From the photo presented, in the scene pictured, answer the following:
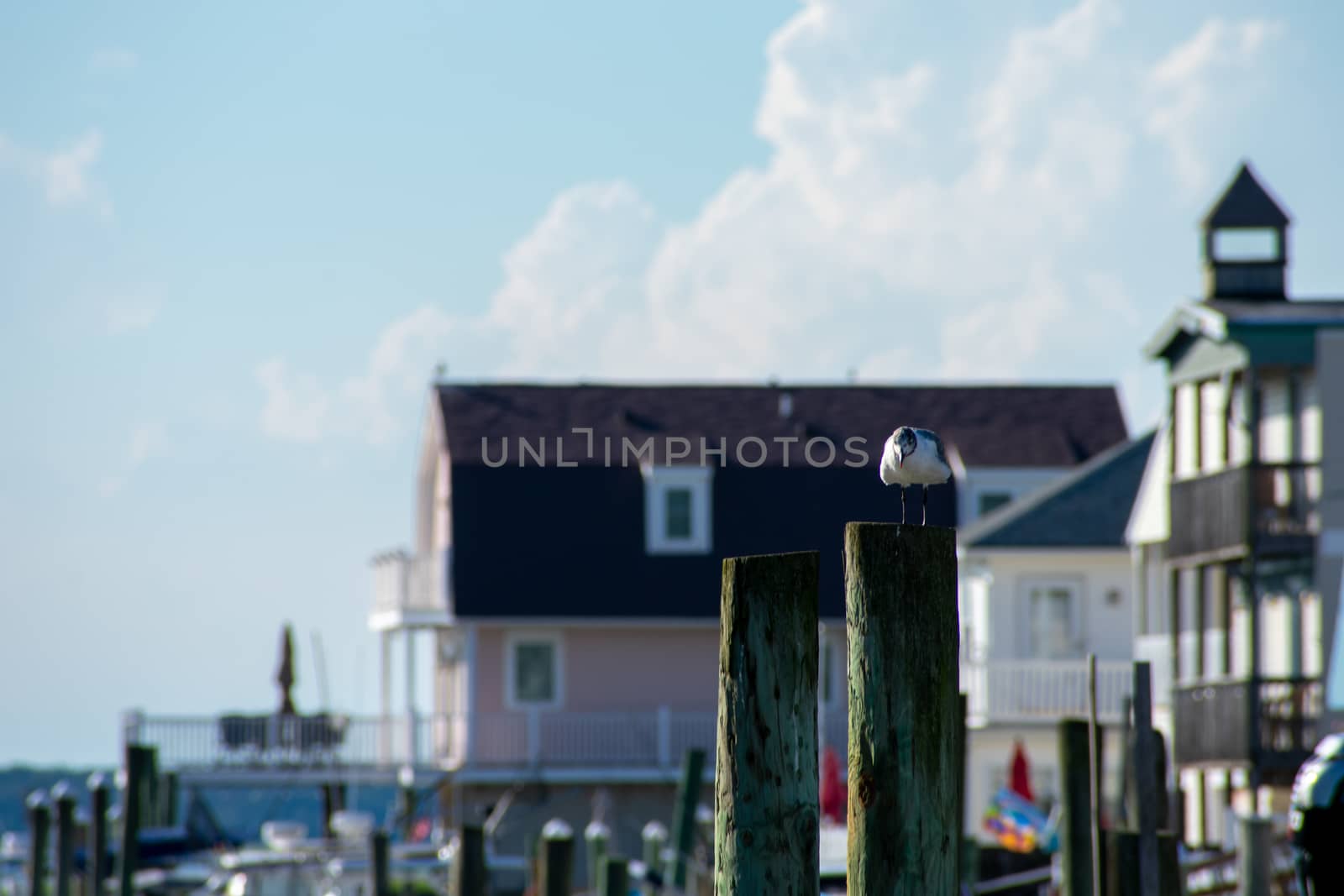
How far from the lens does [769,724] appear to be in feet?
34.6

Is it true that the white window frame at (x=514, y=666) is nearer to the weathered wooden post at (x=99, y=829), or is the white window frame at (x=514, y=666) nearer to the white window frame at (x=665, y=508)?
the white window frame at (x=665, y=508)

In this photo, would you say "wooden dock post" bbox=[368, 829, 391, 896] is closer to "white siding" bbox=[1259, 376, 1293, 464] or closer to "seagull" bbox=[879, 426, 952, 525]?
"white siding" bbox=[1259, 376, 1293, 464]

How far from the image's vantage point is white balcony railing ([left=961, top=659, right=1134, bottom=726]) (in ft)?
136

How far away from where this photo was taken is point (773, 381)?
45375 mm

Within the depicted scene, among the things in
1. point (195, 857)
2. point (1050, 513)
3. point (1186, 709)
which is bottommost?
point (195, 857)

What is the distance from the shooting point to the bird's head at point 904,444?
10266 millimetres

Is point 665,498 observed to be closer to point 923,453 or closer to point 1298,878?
point 1298,878

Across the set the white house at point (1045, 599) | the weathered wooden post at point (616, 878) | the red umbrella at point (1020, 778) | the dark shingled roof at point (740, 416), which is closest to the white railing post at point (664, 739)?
the dark shingled roof at point (740, 416)

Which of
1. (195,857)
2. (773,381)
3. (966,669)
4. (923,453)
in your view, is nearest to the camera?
(923,453)

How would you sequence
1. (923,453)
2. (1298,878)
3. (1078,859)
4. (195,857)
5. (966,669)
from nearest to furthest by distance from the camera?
(923,453)
(1298,878)
(1078,859)
(195,857)
(966,669)

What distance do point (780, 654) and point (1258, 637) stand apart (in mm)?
23518

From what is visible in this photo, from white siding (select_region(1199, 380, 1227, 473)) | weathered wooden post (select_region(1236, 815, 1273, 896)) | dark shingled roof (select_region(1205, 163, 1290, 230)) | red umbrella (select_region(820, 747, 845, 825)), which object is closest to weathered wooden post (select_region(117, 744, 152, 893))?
red umbrella (select_region(820, 747, 845, 825))

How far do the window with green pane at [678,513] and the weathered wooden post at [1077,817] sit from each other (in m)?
26.7

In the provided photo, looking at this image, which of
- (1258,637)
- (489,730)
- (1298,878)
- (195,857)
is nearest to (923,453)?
(1298,878)
